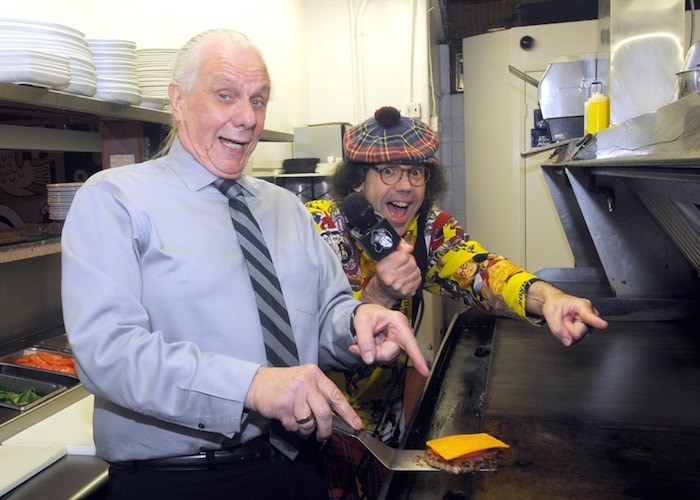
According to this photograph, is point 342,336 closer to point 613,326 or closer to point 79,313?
point 79,313

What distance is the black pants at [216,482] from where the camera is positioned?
1190mm

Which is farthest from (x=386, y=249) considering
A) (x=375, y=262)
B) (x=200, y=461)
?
(x=200, y=461)

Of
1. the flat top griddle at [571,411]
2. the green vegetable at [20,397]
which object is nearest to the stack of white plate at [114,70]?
the green vegetable at [20,397]

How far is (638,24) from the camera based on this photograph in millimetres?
2586

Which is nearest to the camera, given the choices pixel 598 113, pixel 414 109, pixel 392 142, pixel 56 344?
→ pixel 392 142

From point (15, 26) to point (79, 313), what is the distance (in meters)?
0.89

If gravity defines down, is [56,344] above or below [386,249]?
below

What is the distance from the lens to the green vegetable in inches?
72.0

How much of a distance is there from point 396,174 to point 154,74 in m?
0.95

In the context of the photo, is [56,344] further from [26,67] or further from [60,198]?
[26,67]

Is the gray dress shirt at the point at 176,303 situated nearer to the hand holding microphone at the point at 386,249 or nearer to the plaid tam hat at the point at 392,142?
the hand holding microphone at the point at 386,249

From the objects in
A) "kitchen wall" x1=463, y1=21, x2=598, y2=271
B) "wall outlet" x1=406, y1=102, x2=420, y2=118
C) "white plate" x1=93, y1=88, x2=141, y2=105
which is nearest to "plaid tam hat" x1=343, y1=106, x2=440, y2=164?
"white plate" x1=93, y1=88, x2=141, y2=105

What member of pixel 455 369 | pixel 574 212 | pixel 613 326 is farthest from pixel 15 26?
pixel 574 212

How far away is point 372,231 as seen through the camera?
164cm
